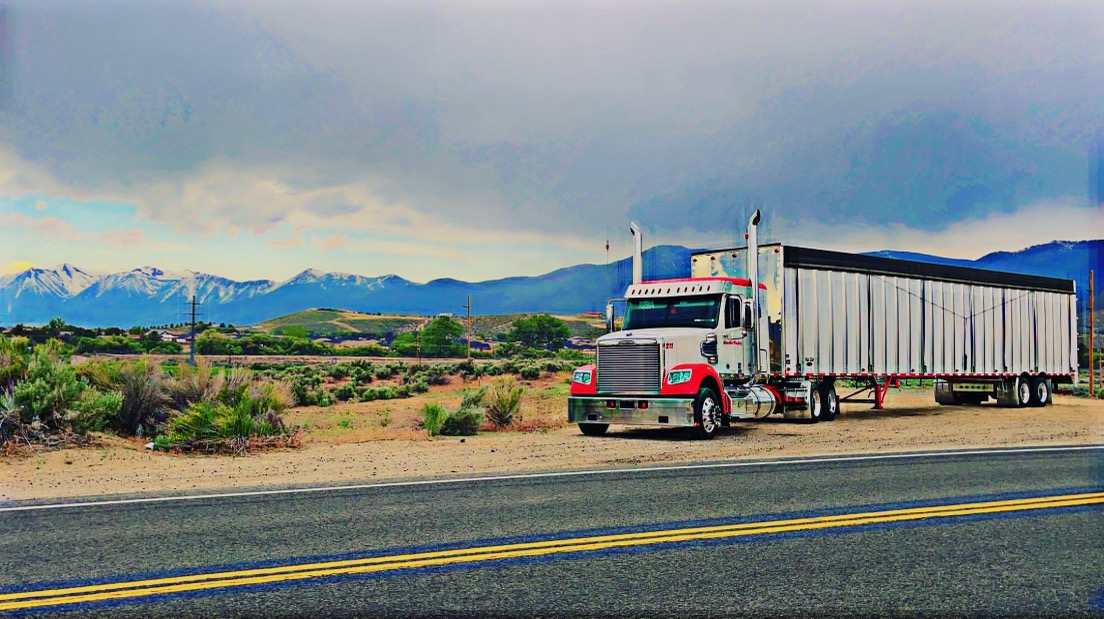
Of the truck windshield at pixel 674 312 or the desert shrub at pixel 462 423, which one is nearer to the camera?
the truck windshield at pixel 674 312

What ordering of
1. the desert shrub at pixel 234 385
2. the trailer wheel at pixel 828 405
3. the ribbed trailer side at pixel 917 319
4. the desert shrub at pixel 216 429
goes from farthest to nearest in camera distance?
the trailer wheel at pixel 828 405 < the ribbed trailer side at pixel 917 319 < the desert shrub at pixel 234 385 < the desert shrub at pixel 216 429

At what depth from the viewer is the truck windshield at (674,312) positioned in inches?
800

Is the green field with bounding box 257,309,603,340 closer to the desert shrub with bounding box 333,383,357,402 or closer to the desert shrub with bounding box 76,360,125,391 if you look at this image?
the desert shrub with bounding box 333,383,357,402

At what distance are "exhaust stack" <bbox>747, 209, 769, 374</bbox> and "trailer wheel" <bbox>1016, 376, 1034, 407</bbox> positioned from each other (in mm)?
14235

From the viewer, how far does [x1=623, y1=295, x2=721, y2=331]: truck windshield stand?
20.3m

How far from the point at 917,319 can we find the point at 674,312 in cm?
990

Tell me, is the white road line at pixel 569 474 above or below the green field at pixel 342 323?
below

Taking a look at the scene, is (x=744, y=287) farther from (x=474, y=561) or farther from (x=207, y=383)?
(x=474, y=561)

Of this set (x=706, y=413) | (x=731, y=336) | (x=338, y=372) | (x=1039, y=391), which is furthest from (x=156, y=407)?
(x=338, y=372)

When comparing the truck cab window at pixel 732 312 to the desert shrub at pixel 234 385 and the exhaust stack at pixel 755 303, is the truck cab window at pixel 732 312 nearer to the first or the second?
the exhaust stack at pixel 755 303

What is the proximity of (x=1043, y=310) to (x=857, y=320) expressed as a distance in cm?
1114

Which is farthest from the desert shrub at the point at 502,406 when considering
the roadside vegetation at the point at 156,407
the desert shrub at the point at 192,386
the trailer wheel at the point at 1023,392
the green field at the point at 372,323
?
the green field at the point at 372,323

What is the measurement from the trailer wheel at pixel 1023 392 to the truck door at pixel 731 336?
1551 centimetres

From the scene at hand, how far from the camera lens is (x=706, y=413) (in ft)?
62.5
